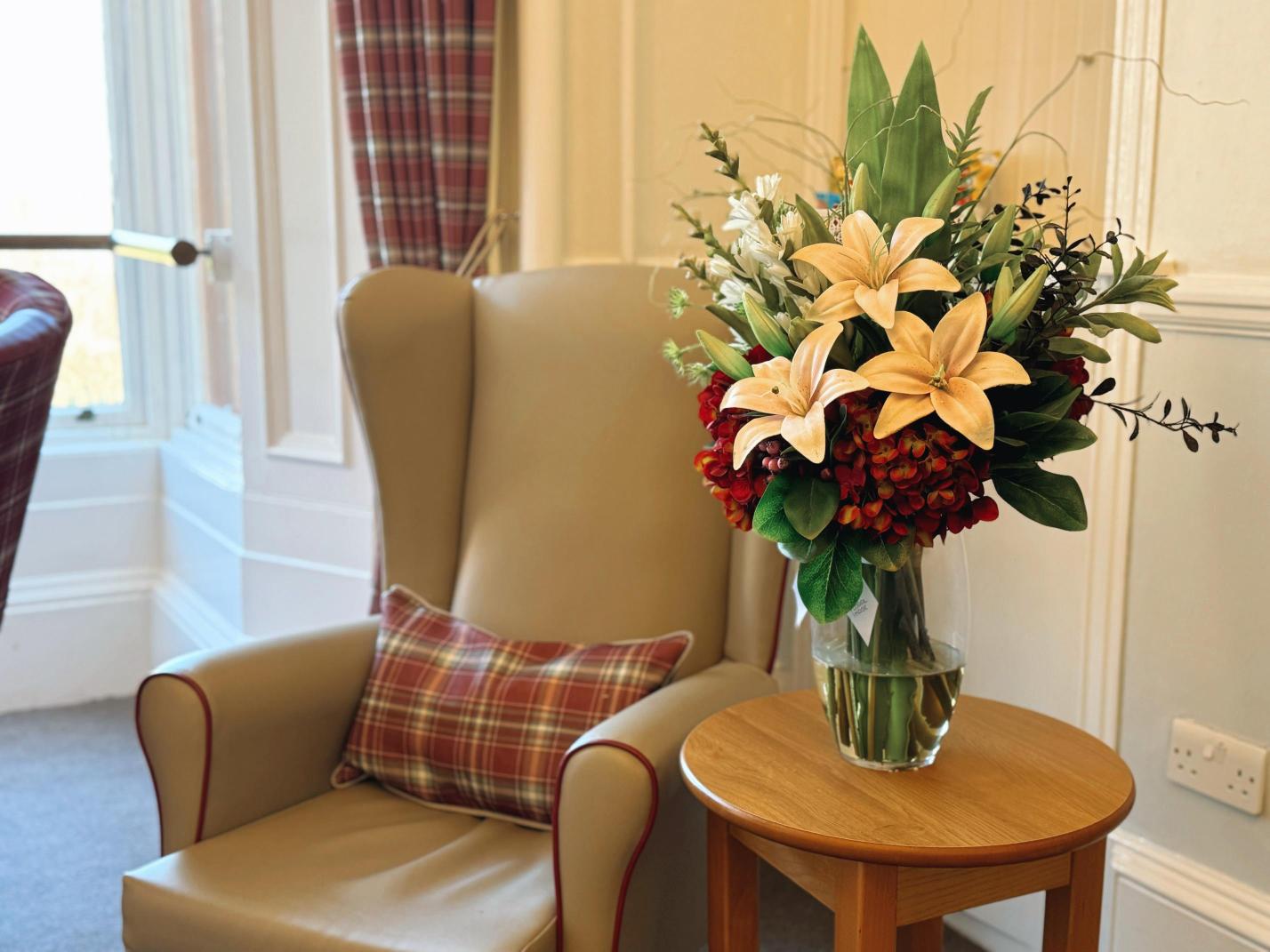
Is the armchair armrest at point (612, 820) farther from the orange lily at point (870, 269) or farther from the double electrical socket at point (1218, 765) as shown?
the double electrical socket at point (1218, 765)

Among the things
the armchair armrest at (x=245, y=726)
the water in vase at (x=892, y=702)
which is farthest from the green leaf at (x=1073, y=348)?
the armchair armrest at (x=245, y=726)

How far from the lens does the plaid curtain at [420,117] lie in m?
2.20

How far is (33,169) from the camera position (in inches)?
130

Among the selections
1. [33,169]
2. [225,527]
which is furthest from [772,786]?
[33,169]

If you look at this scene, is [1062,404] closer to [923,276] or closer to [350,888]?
[923,276]

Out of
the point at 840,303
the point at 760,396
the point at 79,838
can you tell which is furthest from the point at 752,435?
the point at 79,838

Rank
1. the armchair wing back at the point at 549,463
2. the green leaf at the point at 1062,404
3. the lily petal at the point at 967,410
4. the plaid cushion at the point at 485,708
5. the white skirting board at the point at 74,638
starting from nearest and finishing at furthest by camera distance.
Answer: the lily petal at the point at 967,410, the green leaf at the point at 1062,404, the plaid cushion at the point at 485,708, the armchair wing back at the point at 549,463, the white skirting board at the point at 74,638

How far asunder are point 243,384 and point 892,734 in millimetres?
1978

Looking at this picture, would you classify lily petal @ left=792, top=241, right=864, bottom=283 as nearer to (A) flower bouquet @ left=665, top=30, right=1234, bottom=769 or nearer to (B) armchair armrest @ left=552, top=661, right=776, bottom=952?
(A) flower bouquet @ left=665, top=30, right=1234, bottom=769

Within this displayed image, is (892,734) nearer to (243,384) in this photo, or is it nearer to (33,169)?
(243,384)

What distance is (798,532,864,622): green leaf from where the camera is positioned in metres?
1.20

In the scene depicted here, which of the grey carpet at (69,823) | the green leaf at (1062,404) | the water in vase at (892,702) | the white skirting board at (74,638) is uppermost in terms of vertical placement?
the green leaf at (1062,404)

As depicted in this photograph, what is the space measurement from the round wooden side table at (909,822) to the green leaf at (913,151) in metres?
0.58

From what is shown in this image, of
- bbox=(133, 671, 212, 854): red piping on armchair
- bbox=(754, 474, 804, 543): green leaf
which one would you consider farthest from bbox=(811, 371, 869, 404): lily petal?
bbox=(133, 671, 212, 854): red piping on armchair
